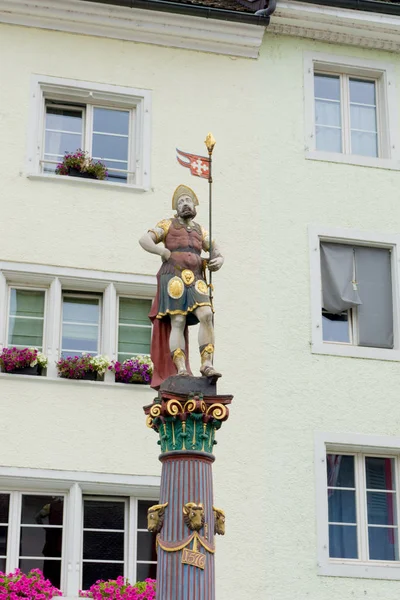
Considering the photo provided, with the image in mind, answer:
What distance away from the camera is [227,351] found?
1856 centimetres

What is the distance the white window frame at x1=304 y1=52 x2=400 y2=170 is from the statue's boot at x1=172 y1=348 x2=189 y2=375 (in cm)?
698

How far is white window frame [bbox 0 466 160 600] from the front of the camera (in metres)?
17.0

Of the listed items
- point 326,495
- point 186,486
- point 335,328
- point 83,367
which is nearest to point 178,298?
point 186,486

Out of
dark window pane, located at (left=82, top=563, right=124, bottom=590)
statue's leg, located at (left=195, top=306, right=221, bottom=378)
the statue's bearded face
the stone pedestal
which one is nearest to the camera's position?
the stone pedestal

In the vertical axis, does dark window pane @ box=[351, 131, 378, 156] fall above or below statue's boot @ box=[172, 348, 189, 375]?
above

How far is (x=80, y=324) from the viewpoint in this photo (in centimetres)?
1850

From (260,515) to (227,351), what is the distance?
2255 mm

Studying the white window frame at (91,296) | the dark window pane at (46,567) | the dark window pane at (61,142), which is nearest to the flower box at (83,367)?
the white window frame at (91,296)

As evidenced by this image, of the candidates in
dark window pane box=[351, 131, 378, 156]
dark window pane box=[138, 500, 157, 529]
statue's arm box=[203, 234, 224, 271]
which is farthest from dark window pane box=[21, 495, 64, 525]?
dark window pane box=[351, 131, 378, 156]

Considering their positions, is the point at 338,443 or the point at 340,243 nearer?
the point at 338,443

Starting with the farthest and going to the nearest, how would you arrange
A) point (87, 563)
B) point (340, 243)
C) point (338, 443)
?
1. point (340, 243)
2. point (338, 443)
3. point (87, 563)

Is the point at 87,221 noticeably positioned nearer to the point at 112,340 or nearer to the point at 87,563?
the point at 112,340

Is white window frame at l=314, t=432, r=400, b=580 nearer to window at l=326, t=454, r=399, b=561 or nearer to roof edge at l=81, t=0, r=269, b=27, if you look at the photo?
window at l=326, t=454, r=399, b=561

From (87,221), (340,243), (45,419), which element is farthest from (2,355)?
(340,243)
